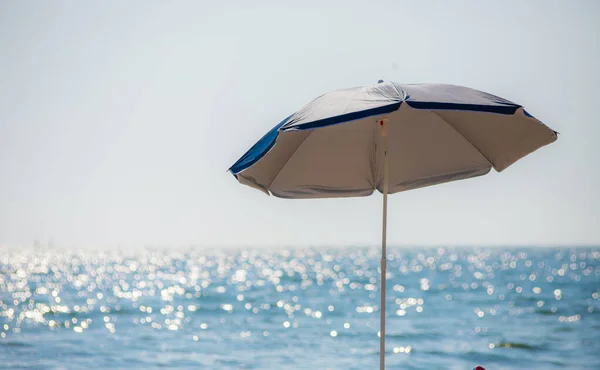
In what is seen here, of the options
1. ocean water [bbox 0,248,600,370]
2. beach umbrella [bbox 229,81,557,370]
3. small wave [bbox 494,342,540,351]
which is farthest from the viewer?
small wave [bbox 494,342,540,351]

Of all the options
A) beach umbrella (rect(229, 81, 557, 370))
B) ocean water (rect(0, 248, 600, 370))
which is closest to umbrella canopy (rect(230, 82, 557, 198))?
beach umbrella (rect(229, 81, 557, 370))

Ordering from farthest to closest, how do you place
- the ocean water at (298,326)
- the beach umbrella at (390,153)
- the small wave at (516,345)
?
the small wave at (516,345) < the ocean water at (298,326) < the beach umbrella at (390,153)

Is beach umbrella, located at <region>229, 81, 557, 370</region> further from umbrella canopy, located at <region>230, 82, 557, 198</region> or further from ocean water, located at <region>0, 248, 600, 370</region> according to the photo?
ocean water, located at <region>0, 248, 600, 370</region>

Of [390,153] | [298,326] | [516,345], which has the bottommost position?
[298,326]

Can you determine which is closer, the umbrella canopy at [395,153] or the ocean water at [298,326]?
the umbrella canopy at [395,153]

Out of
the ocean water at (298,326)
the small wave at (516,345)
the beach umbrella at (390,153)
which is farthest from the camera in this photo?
the small wave at (516,345)

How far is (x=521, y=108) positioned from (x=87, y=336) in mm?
17561

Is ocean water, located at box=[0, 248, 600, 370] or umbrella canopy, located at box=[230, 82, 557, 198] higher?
umbrella canopy, located at box=[230, 82, 557, 198]

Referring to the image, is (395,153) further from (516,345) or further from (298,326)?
(298,326)

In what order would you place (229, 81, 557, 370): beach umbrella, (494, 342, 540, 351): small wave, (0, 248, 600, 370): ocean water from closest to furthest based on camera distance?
(229, 81, 557, 370): beach umbrella < (0, 248, 600, 370): ocean water < (494, 342, 540, 351): small wave

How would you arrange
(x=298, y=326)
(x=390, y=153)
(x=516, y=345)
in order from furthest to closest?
(x=298, y=326), (x=516, y=345), (x=390, y=153)

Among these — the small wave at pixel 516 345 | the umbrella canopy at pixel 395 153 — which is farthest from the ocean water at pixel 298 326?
the umbrella canopy at pixel 395 153

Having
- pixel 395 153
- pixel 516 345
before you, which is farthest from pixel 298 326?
pixel 395 153

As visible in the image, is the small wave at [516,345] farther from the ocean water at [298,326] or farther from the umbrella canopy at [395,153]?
the umbrella canopy at [395,153]
